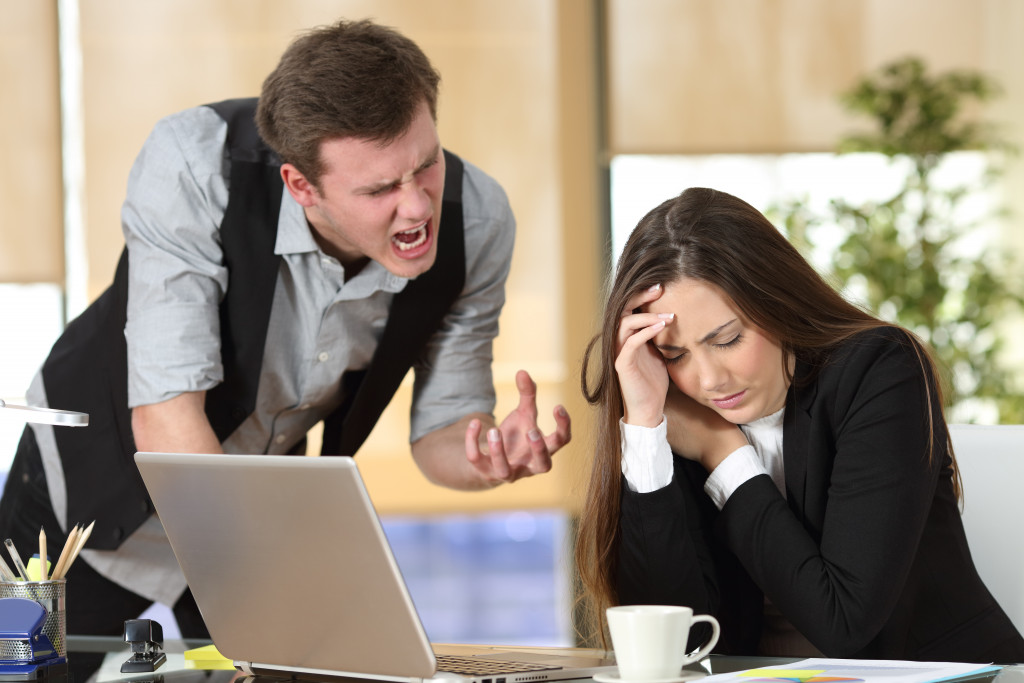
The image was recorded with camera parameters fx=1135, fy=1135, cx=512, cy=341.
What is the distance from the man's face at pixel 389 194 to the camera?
1712 millimetres

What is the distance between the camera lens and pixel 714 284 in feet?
4.83

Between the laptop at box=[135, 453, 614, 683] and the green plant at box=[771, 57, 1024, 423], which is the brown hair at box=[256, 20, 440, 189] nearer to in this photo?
the laptop at box=[135, 453, 614, 683]

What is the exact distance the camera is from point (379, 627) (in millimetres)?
1054

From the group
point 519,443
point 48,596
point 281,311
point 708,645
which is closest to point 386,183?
point 281,311

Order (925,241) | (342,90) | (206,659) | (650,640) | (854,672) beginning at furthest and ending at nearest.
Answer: (925,241) < (342,90) < (206,659) < (854,672) < (650,640)

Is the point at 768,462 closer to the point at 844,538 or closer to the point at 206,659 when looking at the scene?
the point at 844,538

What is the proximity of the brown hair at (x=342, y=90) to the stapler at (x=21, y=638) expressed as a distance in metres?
0.81

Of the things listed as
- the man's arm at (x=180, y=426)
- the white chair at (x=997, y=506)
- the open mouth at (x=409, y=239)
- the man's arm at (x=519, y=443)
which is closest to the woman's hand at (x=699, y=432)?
the man's arm at (x=519, y=443)

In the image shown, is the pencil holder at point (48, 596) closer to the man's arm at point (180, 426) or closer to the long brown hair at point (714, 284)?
the man's arm at point (180, 426)

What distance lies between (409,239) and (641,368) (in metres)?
0.47

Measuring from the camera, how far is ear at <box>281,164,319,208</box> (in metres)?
1.78

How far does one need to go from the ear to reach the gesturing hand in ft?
1.57

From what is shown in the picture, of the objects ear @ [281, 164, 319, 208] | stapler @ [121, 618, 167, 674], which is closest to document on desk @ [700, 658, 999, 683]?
stapler @ [121, 618, 167, 674]

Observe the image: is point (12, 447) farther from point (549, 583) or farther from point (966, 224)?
point (966, 224)
